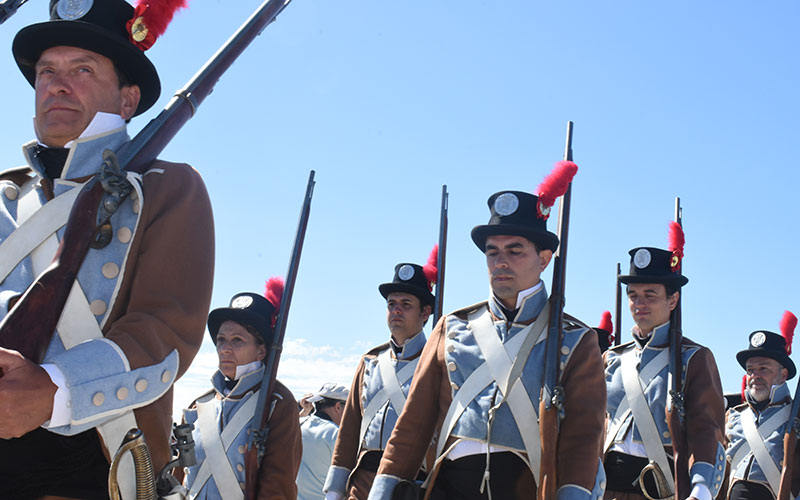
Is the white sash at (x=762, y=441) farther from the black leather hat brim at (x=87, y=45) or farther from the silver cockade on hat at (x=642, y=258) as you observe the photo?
the black leather hat brim at (x=87, y=45)

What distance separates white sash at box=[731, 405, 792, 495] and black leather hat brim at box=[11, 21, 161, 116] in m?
9.13

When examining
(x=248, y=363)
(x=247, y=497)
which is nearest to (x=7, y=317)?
(x=247, y=497)

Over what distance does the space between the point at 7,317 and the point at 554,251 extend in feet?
12.2

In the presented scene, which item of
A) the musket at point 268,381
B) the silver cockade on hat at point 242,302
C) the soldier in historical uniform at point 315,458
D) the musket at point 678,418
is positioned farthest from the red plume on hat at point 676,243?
the soldier in historical uniform at point 315,458

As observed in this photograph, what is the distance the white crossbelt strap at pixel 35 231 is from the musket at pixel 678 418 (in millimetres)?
5344

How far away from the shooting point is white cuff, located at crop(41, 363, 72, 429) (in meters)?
2.10

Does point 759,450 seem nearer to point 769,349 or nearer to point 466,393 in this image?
point 769,349

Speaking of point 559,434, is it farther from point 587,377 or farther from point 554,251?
point 554,251

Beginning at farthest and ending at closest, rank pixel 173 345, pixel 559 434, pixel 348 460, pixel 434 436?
pixel 348 460
pixel 434 436
pixel 559 434
pixel 173 345

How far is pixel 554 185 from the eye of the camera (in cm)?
522

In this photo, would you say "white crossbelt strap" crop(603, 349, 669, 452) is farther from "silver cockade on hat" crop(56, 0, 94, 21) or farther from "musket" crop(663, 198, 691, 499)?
"silver cockade on hat" crop(56, 0, 94, 21)

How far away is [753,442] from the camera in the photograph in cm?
987

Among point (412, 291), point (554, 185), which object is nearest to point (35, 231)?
point (554, 185)

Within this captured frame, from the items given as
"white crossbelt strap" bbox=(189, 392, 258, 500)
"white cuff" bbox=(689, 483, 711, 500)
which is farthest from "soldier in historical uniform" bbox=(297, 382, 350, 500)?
"white cuff" bbox=(689, 483, 711, 500)
